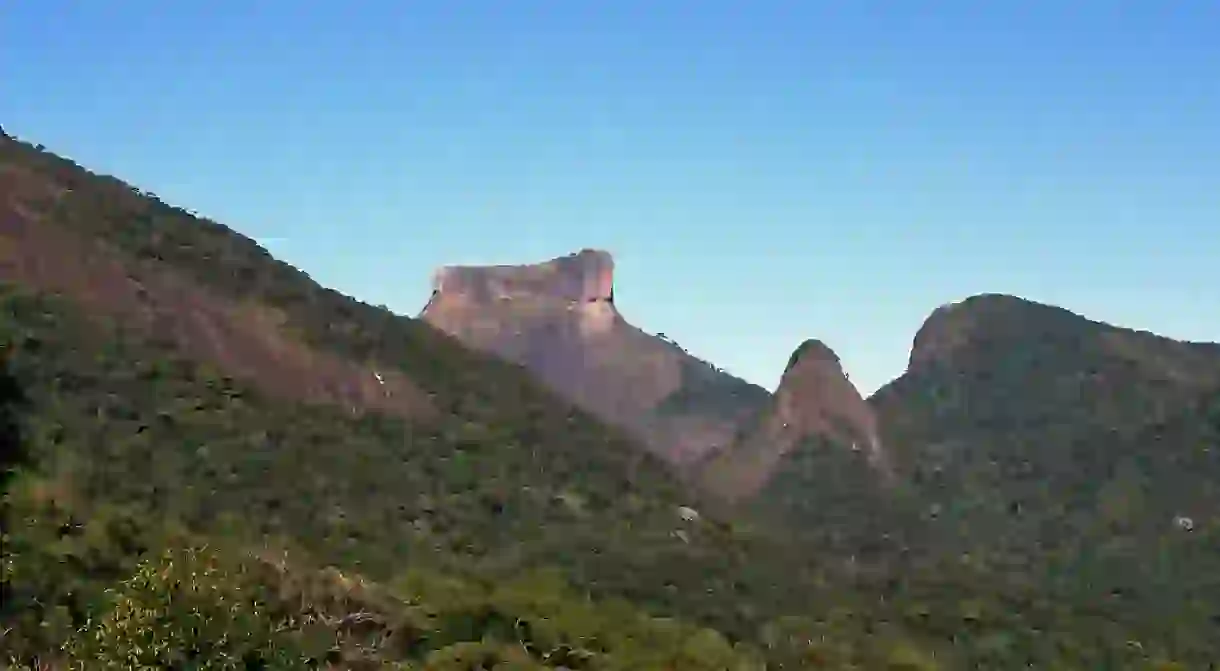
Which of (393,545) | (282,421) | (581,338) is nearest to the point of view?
(393,545)

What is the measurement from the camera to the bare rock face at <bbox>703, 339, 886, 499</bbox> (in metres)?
120

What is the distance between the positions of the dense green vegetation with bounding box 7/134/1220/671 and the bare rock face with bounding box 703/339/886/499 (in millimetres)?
33711

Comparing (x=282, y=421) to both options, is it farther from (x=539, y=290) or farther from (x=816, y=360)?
(x=539, y=290)

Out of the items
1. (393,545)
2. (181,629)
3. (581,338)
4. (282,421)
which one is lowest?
(181,629)

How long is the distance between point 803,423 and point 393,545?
79.2 meters

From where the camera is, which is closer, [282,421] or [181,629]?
[181,629]

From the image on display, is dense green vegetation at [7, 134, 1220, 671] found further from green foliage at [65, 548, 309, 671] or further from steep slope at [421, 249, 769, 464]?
steep slope at [421, 249, 769, 464]

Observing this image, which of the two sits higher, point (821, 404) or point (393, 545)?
point (821, 404)

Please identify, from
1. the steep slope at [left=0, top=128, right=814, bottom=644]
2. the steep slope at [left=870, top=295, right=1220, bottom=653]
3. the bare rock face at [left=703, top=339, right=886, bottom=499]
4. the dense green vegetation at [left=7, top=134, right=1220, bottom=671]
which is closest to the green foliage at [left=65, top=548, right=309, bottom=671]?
the dense green vegetation at [left=7, top=134, right=1220, bottom=671]

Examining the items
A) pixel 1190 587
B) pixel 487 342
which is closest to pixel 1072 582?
pixel 1190 587

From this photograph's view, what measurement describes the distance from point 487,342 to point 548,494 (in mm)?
110762

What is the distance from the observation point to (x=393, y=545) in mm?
47219

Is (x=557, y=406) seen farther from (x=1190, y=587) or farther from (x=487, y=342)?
(x=487, y=342)

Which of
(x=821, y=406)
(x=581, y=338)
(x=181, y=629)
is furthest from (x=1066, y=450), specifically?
(x=181, y=629)
